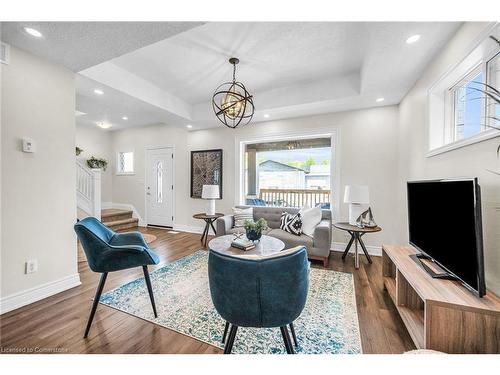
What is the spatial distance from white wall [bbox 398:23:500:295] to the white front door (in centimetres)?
→ 486

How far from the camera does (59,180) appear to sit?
7.73ft

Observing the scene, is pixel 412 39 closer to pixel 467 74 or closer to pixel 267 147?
pixel 467 74

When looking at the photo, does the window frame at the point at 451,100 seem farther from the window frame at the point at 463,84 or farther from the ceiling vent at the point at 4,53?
the ceiling vent at the point at 4,53

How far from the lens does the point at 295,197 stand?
459 cm

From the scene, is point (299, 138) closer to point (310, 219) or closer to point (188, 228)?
point (310, 219)

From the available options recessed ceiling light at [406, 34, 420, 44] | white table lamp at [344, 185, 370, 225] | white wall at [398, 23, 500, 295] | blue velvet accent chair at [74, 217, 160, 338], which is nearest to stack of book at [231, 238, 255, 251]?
blue velvet accent chair at [74, 217, 160, 338]

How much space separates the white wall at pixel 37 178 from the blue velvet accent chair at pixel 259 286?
2.16m

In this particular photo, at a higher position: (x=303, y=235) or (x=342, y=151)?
(x=342, y=151)

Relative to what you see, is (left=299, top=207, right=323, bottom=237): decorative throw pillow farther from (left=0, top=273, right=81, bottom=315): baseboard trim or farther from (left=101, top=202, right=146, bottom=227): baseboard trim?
(left=101, top=202, right=146, bottom=227): baseboard trim

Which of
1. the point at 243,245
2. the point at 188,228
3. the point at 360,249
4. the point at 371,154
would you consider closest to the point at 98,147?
the point at 188,228

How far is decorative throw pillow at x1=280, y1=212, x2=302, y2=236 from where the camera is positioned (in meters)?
3.36

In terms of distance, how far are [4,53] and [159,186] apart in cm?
390
